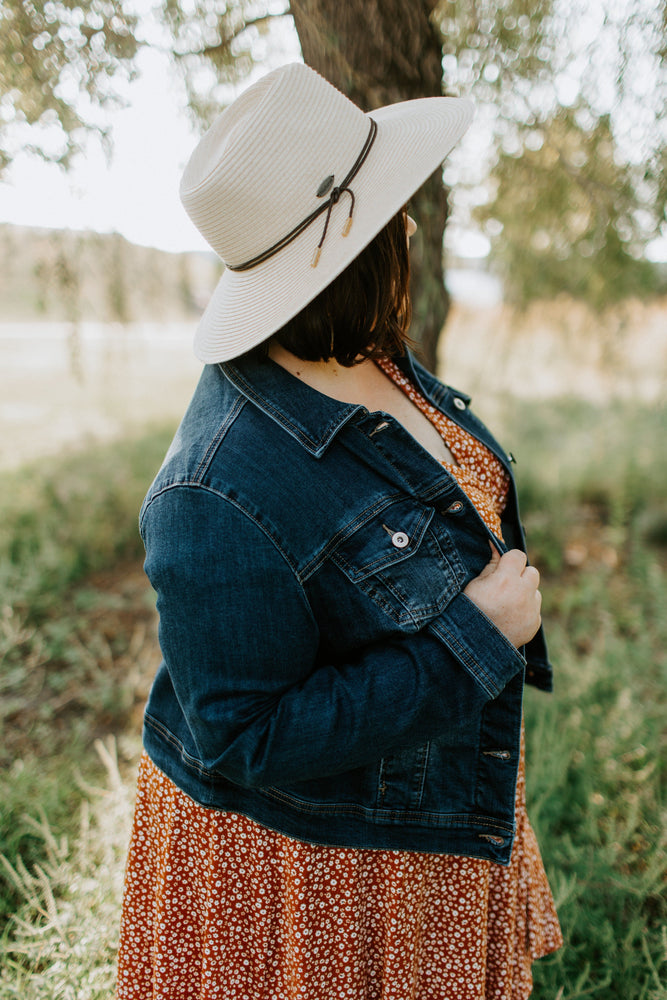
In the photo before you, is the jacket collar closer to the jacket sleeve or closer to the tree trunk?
the jacket sleeve

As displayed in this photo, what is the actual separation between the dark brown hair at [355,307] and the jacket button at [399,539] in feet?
1.00

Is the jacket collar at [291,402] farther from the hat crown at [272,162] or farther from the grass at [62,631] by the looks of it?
the grass at [62,631]

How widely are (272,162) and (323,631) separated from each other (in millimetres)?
714

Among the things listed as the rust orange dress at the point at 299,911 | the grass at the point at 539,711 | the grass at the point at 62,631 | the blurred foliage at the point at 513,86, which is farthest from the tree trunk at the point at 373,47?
the grass at the point at 62,631

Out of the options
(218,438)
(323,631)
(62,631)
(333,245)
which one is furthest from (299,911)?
(62,631)

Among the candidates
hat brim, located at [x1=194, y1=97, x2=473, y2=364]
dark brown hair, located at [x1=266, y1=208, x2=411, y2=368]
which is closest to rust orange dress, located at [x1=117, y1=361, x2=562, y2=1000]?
dark brown hair, located at [x1=266, y1=208, x2=411, y2=368]

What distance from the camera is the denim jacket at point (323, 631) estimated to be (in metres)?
0.84

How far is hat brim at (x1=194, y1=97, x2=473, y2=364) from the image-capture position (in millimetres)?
947

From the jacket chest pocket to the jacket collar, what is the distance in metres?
0.15

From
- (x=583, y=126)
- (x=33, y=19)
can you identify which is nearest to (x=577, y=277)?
(x=583, y=126)

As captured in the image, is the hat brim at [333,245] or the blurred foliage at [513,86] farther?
the blurred foliage at [513,86]

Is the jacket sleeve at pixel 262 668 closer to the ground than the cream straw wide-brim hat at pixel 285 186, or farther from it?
closer to the ground

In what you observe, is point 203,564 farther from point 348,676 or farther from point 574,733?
point 574,733

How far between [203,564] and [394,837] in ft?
2.00
